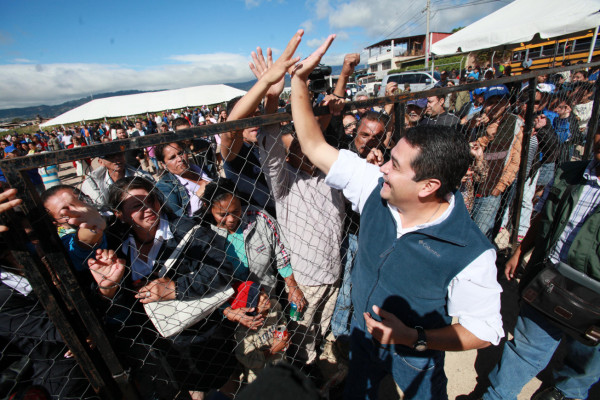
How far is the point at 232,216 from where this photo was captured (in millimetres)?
1913

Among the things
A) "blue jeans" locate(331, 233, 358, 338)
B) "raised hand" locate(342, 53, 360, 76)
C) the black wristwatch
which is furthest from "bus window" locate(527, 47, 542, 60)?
the black wristwatch

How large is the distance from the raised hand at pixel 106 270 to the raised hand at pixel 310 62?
127cm

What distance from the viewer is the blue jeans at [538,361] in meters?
1.85

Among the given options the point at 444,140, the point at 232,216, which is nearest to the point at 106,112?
the point at 232,216

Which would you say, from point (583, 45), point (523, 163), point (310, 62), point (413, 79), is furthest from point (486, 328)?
point (583, 45)

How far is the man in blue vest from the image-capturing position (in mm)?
1248

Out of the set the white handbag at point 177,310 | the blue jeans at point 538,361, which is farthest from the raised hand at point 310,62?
the blue jeans at point 538,361

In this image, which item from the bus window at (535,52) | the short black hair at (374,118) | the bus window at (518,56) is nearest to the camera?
the short black hair at (374,118)

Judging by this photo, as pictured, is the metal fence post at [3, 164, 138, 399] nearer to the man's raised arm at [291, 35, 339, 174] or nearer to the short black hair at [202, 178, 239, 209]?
the short black hair at [202, 178, 239, 209]

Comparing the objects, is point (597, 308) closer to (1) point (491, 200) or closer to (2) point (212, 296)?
(1) point (491, 200)

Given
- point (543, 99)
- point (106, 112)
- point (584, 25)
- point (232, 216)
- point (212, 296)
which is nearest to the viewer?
point (212, 296)

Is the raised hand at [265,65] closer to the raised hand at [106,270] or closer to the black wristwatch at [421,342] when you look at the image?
the raised hand at [106,270]

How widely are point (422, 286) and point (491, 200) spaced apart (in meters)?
2.32

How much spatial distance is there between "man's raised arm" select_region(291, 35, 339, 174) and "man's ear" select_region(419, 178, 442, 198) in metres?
0.48
